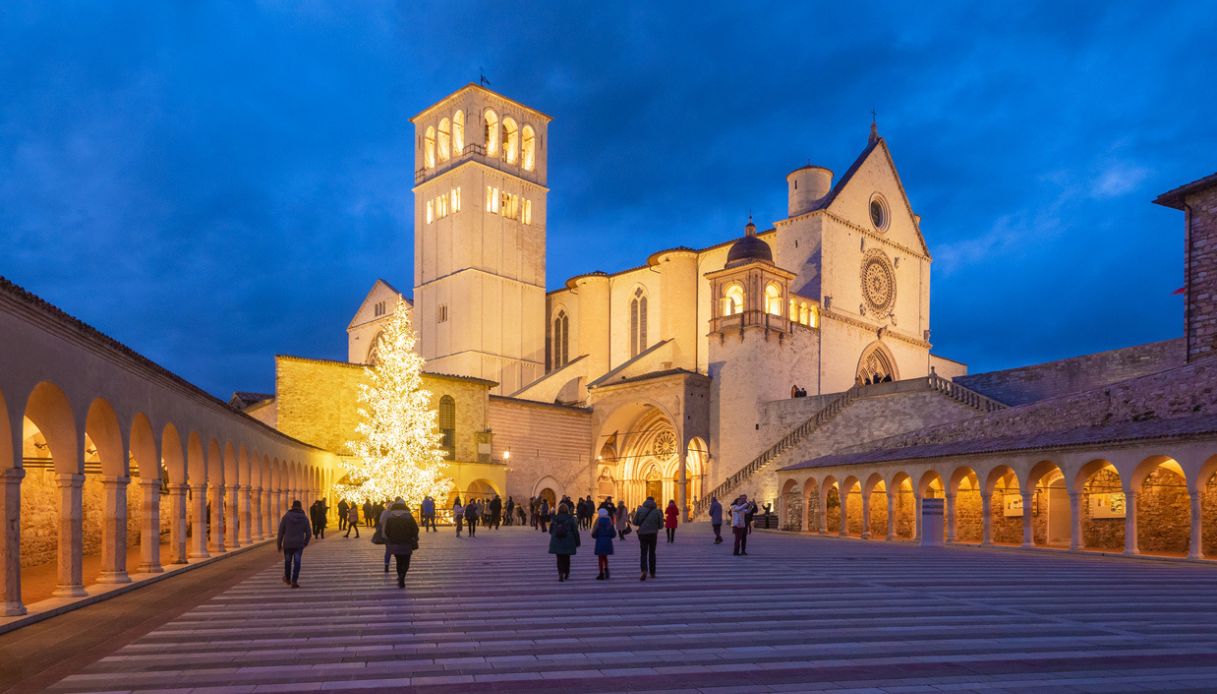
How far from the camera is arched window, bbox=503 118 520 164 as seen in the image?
62125mm

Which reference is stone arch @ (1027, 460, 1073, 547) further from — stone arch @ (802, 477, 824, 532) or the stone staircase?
stone arch @ (802, 477, 824, 532)

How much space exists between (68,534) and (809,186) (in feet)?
139

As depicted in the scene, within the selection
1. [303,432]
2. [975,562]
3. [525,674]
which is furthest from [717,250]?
[525,674]

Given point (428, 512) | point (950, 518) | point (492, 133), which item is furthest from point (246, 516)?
point (492, 133)

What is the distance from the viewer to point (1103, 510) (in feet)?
83.0

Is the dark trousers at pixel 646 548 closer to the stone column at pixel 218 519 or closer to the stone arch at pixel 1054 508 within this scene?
the stone column at pixel 218 519

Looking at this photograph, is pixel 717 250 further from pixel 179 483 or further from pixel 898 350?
pixel 179 483

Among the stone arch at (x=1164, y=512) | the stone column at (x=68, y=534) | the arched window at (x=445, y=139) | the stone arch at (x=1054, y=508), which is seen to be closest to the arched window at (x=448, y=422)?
the arched window at (x=445, y=139)

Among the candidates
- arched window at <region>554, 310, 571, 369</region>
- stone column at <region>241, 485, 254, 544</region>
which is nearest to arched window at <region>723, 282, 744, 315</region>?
arched window at <region>554, 310, 571, 369</region>

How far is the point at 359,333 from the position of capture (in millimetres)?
69875

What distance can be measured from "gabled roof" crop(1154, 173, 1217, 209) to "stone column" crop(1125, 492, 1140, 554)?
993 cm

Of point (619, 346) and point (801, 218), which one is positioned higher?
point (801, 218)

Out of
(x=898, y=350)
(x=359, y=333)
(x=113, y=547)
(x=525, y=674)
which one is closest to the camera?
(x=525, y=674)

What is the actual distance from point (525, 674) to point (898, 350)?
156 feet
